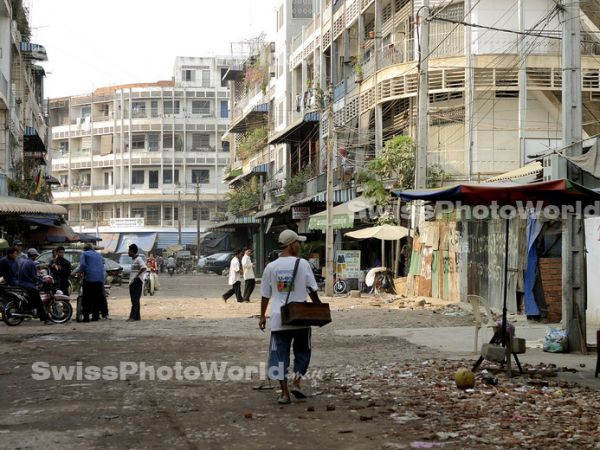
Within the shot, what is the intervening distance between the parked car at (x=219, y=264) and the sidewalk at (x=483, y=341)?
43308 mm

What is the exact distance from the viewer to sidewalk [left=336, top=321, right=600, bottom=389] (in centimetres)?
1107

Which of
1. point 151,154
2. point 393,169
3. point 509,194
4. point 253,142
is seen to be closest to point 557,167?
point 509,194

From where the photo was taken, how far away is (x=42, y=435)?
7.18m

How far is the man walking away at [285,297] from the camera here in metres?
8.90

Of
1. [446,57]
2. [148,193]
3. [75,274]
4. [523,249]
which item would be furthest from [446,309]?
[148,193]

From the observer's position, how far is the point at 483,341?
1423 centimetres

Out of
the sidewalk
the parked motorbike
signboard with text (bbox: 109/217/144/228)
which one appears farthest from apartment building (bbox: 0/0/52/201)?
signboard with text (bbox: 109/217/144/228)

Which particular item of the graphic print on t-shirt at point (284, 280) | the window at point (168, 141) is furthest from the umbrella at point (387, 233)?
the window at point (168, 141)

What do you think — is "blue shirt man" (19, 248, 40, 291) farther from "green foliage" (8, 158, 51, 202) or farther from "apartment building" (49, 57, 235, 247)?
"apartment building" (49, 57, 235, 247)

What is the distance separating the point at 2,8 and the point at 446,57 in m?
18.7

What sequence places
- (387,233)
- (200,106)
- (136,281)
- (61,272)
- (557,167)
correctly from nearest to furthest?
1. (557,167)
2. (136,281)
3. (61,272)
4. (387,233)
5. (200,106)

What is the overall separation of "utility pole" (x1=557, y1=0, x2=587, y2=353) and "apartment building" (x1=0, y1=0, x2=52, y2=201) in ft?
91.5

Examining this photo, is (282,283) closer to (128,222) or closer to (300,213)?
(300,213)

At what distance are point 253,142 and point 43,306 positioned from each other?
44829 millimetres
